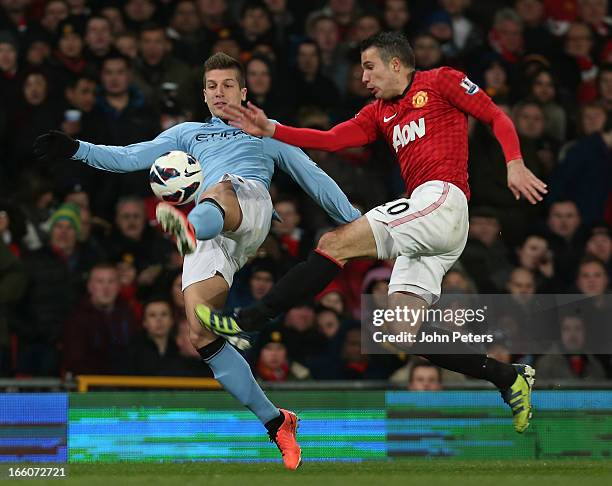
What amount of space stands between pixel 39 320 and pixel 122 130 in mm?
1805

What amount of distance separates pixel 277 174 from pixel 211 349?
392 cm

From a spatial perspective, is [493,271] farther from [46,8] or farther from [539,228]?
[46,8]

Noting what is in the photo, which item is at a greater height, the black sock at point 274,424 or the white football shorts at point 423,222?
the white football shorts at point 423,222

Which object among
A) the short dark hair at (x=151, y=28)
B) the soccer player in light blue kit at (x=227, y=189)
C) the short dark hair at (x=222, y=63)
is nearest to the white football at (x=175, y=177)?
the soccer player in light blue kit at (x=227, y=189)

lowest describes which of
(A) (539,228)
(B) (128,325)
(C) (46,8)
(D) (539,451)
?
(D) (539,451)

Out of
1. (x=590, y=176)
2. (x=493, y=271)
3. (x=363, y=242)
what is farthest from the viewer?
(x=590, y=176)

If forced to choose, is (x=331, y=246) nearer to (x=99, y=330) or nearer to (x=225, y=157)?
(x=225, y=157)

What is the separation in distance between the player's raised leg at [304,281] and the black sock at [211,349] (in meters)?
0.63

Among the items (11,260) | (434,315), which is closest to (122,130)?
(11,260)

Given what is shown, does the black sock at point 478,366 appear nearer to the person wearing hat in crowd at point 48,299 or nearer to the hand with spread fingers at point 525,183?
the hand with spread fingers at point 525,183

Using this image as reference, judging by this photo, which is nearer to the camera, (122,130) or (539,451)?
(539,451)

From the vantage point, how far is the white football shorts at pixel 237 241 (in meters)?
7.95

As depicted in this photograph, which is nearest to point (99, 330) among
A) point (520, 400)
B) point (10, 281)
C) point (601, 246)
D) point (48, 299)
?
point (48, 299)

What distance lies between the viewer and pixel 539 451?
909 centimetres
